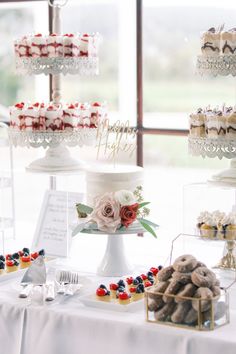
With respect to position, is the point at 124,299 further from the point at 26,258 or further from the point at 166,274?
the point at 26,258

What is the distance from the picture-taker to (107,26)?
3586 mm

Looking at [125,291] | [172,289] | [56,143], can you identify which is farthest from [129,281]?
[56,143]

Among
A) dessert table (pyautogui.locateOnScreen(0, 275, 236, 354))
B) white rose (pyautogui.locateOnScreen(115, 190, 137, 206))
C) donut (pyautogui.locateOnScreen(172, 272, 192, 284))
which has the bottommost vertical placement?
dessert table (pyautogui.locateOnScreen(0, 275, 236, 354))

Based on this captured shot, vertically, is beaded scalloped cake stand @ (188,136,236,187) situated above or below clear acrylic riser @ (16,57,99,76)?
below

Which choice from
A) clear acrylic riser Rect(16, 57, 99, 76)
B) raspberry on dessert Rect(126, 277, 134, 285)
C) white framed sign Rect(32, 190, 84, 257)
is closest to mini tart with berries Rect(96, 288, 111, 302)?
raspberry on dessert Rect(126, 277, 134, 285)

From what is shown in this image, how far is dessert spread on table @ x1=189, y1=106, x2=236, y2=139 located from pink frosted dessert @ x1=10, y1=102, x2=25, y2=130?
58cm

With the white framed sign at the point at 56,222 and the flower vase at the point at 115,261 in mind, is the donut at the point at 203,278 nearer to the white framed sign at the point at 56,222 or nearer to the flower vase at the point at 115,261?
the flower vase at the point at 115,261

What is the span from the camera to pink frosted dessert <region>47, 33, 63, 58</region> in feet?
8.67

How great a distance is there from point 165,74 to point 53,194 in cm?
128

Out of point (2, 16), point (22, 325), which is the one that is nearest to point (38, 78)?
point (2, 16)

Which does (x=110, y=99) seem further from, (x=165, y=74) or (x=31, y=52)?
(x=31, y=52)

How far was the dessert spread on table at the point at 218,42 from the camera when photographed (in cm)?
228

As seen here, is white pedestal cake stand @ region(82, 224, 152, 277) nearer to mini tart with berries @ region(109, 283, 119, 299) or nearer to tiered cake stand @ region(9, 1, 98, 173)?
mini tart with berries @ region(109, 283, 119, 299)

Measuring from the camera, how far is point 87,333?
6.73 ft
